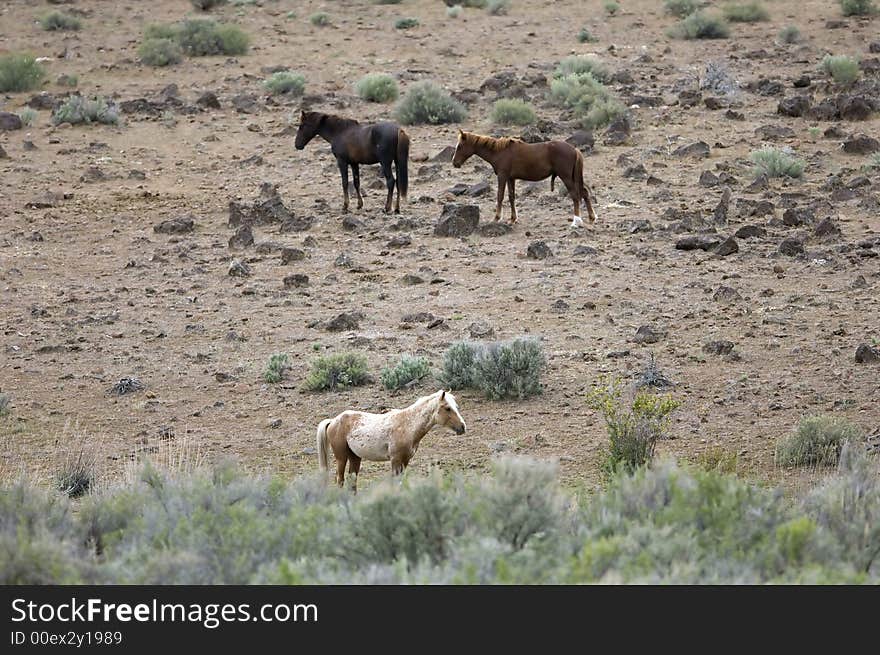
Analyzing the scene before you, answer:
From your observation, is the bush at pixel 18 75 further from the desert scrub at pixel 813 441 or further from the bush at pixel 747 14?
the desert scrub at pixel 813 441

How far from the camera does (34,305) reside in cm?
1677

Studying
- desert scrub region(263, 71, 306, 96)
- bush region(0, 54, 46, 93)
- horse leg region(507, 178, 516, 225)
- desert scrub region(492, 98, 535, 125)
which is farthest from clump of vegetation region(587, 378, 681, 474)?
bush region(0, 54, 46, 93)

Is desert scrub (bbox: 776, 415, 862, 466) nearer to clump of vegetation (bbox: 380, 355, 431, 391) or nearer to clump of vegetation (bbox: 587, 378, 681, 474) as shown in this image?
clump of vegetation (bbox: 587, 378, 681, 474)

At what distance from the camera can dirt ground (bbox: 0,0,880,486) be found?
12.6 metres

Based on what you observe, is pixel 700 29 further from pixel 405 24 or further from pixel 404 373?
pixel 404 373

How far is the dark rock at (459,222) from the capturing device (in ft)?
62.2

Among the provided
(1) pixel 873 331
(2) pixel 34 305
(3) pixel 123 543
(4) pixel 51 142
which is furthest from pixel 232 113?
(3) pixel 123 543

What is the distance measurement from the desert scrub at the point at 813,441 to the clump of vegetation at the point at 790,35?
21.8m

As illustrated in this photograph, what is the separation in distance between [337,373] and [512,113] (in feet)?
40.8

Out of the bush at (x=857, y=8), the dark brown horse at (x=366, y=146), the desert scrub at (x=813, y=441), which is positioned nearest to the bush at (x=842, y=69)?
the bush at (x=857, y=8)
